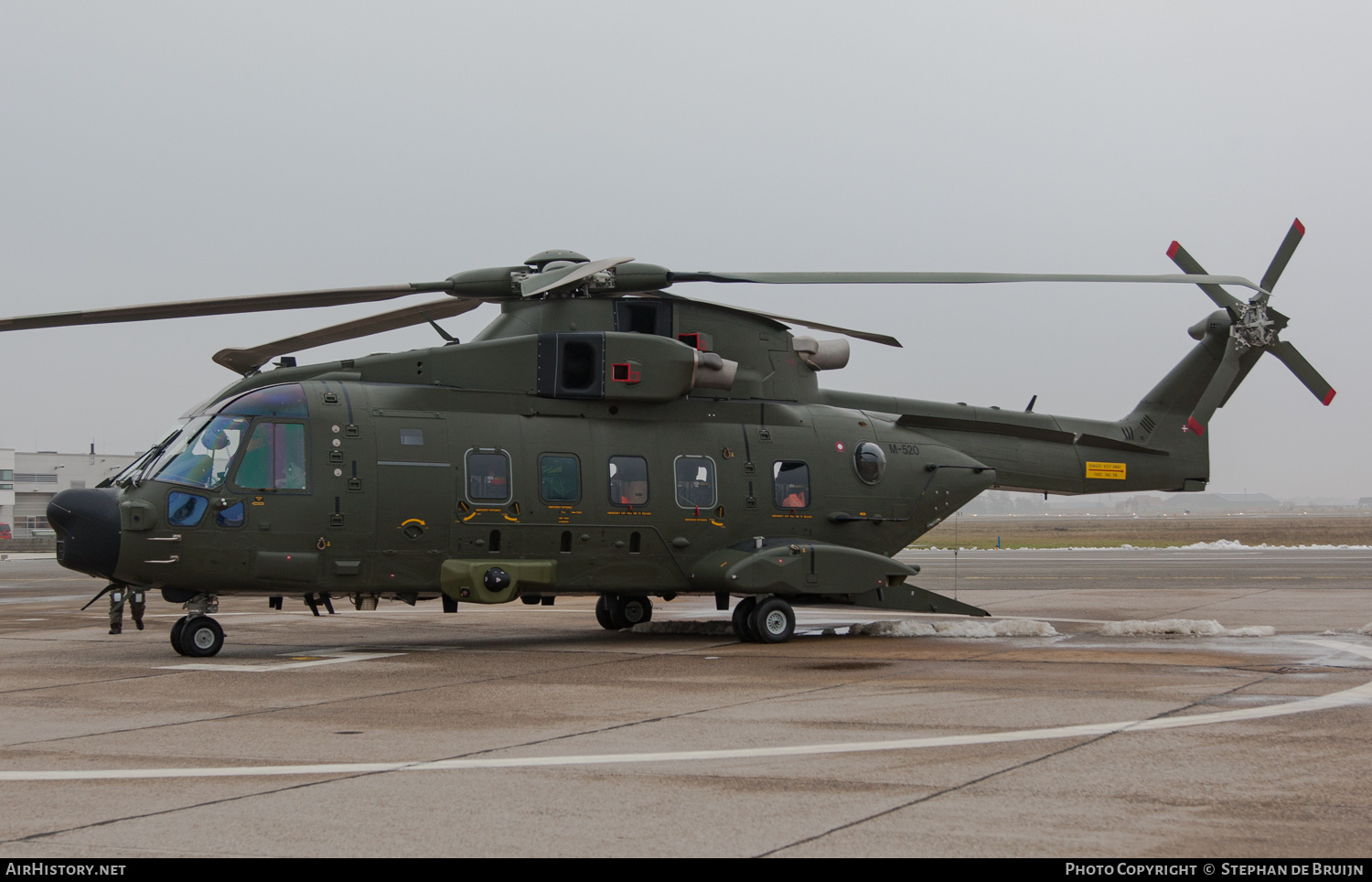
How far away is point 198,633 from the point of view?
14195 millimetres

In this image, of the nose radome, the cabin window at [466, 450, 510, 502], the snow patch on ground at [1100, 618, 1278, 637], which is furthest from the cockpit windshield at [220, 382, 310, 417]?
the snow patch on ground at [1100, 618, 1278, 637]

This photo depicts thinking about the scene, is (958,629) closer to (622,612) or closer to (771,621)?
(771,621)

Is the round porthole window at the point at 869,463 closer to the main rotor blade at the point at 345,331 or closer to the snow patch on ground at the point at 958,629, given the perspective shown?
the snow patch on ground at the point at 958,629

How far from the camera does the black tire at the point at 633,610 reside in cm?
1831

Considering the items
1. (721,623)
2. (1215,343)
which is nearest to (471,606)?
(721,623)

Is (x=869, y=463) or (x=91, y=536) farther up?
(x=869, y=463)

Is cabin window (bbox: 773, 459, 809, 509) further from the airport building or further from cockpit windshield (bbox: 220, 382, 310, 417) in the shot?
the airport building

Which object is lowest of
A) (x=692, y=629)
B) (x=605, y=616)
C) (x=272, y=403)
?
(x=692, y=629)

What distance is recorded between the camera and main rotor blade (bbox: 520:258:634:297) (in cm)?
1467

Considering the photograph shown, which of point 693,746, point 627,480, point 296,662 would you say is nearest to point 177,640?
point 296,662

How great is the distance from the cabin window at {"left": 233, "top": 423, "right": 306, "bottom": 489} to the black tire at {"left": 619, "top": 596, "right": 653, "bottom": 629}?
5823 mm

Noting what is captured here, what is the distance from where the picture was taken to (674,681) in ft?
39.3

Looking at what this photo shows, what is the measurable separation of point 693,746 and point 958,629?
9.63 metres

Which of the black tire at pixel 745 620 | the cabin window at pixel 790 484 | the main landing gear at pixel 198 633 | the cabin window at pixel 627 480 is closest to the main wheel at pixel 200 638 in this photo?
the main landing gear at pixel 198 633
